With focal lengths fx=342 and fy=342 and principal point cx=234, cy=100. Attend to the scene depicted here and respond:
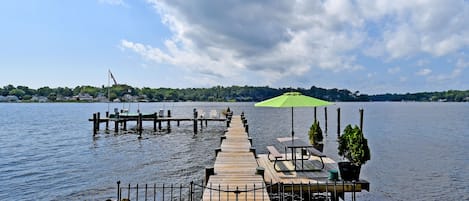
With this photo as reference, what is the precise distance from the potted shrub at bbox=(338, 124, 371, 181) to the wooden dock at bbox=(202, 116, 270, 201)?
231 centimetres

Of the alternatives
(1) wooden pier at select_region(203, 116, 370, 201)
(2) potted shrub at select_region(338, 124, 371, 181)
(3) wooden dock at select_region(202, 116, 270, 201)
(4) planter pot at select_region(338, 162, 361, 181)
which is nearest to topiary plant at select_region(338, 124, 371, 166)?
(2) potted shrub at select_region(338, 124, 371, 181)

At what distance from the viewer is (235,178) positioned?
31.3 feet

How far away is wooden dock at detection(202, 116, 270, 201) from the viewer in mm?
7863

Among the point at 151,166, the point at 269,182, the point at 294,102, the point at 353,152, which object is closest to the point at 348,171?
the point at 353,152

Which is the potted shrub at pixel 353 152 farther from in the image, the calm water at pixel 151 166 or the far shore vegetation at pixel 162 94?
the far shore vegetation at pixel 162 94

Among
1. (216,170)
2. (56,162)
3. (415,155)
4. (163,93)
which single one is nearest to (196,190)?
(216,170)

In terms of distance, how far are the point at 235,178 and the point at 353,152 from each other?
11.3ft

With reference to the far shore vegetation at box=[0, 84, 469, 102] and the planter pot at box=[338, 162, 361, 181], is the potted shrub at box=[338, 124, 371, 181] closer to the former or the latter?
the planter pot at box=[338, 162, 361, 181]

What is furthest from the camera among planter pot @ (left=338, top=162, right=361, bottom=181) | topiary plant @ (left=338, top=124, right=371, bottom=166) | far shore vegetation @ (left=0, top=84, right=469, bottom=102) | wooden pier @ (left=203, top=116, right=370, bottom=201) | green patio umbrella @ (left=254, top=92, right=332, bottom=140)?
far shore vegetation @ (left=0, top=84, right=469, bottom=102)

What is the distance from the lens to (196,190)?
44.1ft

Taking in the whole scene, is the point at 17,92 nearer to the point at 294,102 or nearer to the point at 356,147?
the point at 294,102

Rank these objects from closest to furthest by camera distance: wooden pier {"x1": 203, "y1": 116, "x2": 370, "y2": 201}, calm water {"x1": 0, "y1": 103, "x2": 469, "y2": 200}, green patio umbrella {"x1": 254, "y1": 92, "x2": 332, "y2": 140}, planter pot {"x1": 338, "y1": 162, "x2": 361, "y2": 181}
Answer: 1. wooden pier {"x1": 203, "y1": 116, "x2": 370, "y2": 201}
2. planter pot {"x1": 338, "y1": 162, "x2": 361, "y2": 181}
3. green patio umbrella {"x1": 254, "y1": 92, "x2": 332, "y2": 140}
4. calm water {"x1": 0, "y1": 103, "x2": 469, "y2": 200}

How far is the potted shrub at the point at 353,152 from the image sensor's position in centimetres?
924

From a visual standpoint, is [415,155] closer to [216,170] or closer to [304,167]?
[304,167]
